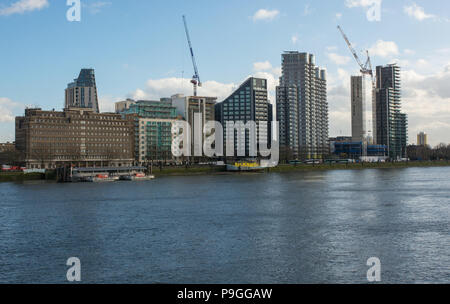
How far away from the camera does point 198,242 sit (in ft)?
115

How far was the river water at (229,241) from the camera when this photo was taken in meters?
27.0

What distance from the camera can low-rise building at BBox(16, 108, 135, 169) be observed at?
161 m

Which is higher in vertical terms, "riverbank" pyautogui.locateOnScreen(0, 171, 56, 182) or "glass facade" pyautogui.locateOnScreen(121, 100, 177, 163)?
"glass facade" pyautogui.locateOnScreen(121, 100, 177, 163)

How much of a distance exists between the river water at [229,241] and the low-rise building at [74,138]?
4171 inches

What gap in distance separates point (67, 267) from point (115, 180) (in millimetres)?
97945

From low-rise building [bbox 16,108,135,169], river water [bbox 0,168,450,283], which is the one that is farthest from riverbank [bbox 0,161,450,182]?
river water [bbox 0,168,450,283]

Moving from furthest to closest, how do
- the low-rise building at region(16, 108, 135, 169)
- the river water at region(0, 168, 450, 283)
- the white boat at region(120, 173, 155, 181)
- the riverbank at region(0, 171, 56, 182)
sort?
the low-rise building at region(16, 108, 135, 169), the white boat at region(120, 173, 155, 181), the riverbank at region(0, 171, 56, 182), the river water at region(0, 168, 450, 283)

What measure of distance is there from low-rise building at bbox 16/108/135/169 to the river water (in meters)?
106

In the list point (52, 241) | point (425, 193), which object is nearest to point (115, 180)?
point (425, 193)

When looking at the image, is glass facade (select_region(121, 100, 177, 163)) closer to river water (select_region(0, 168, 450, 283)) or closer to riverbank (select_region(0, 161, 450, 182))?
riverbank (select_region(0, 161, 450, 182))

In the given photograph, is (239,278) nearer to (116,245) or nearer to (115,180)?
(116,245)

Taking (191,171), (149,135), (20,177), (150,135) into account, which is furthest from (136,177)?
(150,135)

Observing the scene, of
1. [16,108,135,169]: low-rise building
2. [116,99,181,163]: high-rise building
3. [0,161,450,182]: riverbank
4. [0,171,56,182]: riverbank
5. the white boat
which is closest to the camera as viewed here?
[0,171,56,182]: riverbank

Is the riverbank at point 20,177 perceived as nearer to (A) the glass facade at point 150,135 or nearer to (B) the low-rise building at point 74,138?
(B) the low-rise building at point 74,138
